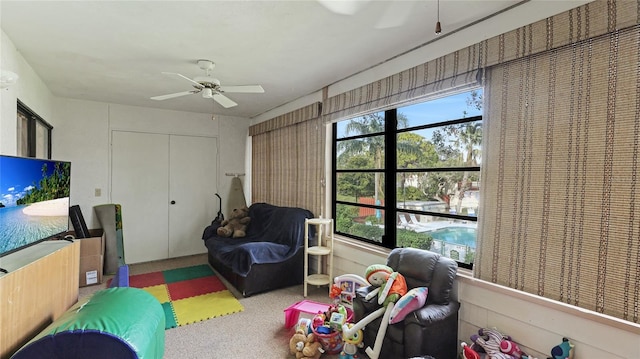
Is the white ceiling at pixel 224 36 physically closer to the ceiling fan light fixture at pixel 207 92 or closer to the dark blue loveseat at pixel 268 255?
the ceiling fan light fixture at pixel 207 92

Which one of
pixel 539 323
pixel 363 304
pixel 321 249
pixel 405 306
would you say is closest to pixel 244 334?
pixel 363 304

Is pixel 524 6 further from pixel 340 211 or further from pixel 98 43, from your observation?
pixel 98 43

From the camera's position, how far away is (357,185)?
351cm

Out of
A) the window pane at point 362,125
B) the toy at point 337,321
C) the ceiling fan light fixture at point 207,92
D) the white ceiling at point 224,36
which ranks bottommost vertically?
the toy at point 337,321

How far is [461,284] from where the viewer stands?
2238mm

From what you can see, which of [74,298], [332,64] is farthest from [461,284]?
[74,298]

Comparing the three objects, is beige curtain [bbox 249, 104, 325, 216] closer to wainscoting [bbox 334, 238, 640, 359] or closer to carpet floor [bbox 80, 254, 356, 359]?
carpet floor [bbox 80, 254, 356, 359]

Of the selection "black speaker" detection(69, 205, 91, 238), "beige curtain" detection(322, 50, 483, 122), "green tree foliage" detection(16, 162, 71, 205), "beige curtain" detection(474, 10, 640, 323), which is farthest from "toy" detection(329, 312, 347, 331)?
"black speaker" detection(69, 205, 91, 238)

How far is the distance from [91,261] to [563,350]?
4.83m

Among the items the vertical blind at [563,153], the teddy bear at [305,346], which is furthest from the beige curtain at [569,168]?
the teddy bear at [305,346]

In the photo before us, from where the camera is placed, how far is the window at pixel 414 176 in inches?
94.3

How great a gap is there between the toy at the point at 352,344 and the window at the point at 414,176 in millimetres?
980

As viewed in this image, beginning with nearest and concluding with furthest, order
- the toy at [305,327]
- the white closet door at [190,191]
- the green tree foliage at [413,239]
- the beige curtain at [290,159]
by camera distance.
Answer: the toy at [305,327]
the green tree foliage at [413,239]
the beige curtain at [290,159]
the white closet door at [190,191]

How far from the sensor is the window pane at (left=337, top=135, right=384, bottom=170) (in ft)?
10.7
